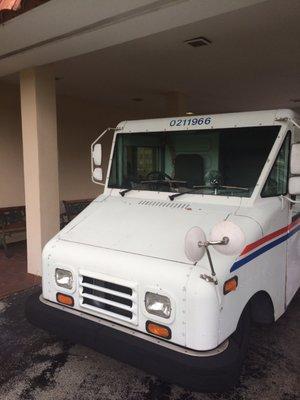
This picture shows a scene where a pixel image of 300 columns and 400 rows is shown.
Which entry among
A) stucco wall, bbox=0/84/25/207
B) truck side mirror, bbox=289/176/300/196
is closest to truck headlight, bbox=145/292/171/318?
truck side mirror, bbox=289/176/300/196

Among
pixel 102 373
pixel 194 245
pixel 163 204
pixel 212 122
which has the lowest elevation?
pixel 102 373

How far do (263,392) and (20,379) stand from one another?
6.65 ft

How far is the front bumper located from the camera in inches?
92.5

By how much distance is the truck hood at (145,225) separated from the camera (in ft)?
9.50

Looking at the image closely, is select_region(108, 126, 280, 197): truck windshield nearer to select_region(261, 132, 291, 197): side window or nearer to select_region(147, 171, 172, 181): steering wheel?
select_region(147, 171, 172, 181): steering wheel

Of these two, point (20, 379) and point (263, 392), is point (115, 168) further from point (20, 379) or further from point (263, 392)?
point (263, 392)

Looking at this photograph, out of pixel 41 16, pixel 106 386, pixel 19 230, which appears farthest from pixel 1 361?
pixel 19 230

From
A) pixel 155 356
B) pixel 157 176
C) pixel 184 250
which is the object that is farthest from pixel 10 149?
pixel 155 356

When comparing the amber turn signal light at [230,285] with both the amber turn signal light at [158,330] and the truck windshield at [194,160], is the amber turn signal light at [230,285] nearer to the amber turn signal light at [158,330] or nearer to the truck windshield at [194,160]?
the amber turn signal light at [158,330]

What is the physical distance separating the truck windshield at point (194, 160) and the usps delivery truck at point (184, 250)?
1cm

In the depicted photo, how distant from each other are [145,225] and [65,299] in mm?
931

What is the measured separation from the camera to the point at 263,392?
113 inches

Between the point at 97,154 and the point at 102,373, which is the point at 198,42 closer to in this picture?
the point at 97,154

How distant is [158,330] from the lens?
102 inches
